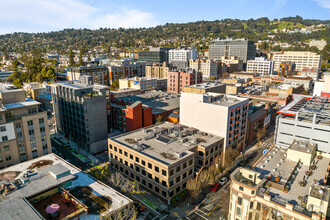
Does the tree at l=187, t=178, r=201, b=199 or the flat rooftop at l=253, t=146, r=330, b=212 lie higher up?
the flat rooftop at l=253, t=146, r=330, b=212

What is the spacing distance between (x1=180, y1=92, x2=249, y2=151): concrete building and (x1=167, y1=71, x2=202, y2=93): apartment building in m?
68.9

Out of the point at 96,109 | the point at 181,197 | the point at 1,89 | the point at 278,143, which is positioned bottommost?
the point at 181,197

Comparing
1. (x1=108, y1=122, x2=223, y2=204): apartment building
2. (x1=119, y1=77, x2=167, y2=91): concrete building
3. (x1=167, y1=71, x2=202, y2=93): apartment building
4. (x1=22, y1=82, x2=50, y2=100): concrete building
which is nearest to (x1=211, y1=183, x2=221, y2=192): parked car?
(x1=108, y1=122, x2=223, y2=204): apartment building

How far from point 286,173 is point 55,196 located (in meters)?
49.6

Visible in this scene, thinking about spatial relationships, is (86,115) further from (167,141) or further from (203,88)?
(203,88)

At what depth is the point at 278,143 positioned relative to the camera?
73812 millimetres

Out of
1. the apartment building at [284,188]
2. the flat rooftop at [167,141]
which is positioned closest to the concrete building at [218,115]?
the flat rooftop at [167,141]

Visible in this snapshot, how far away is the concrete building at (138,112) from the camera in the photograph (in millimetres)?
91925

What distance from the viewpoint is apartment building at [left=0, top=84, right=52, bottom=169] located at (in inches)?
2270

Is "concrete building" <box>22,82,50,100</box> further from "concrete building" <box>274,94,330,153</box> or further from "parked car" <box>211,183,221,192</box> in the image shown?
"concrete building" <box>274,94,330,153</box>

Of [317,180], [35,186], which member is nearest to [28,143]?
[35,186]

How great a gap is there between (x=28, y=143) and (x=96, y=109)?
26433 millimetres

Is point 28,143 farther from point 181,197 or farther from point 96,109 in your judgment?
point 181,197

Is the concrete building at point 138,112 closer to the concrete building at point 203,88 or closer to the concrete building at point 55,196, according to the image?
the concrete building at point 203,88
